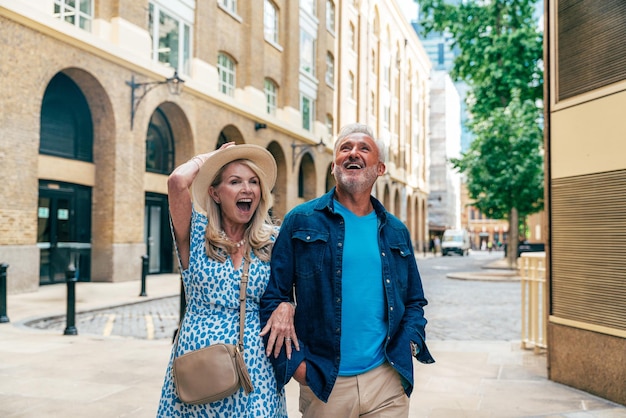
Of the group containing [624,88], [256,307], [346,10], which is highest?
[346,10]

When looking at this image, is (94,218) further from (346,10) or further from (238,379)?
(346,10)

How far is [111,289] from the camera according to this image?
577 inches

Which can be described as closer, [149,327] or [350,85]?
[149,327]

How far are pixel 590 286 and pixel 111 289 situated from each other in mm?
11912

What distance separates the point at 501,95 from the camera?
2394cm

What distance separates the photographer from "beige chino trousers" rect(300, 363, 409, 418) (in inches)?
95.5

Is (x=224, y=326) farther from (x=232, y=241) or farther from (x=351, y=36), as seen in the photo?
(x=351, y=36)

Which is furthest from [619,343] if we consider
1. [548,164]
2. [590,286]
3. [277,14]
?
[277,14]

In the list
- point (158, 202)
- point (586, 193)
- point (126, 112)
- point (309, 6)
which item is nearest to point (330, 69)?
point (309, 6)

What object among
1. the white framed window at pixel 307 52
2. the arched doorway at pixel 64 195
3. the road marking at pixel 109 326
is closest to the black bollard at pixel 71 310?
the road marking at pixel 109 326

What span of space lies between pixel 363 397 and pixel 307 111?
28.5 metres

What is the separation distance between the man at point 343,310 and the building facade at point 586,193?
314cm

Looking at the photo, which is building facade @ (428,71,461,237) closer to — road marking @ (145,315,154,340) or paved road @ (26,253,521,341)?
paved road @ (26,253,521,341)

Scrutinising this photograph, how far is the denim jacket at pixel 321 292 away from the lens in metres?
2.38
